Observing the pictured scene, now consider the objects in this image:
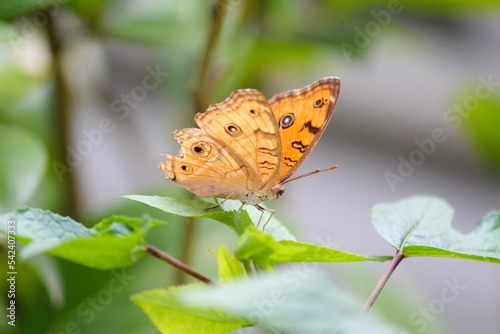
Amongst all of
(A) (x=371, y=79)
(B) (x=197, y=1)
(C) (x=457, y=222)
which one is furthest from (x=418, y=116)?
(B) (x=197, y=1)

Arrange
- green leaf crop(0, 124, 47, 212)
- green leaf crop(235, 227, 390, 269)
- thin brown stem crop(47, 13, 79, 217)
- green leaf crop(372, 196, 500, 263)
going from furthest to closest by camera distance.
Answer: thin brown stem crop(47, 13, 79, 217)
green leaf crop(0, 124, 47, 212)
green leaf crop(372, 196, 500, 263)
green leaf crop(235, 227, 390, 269)

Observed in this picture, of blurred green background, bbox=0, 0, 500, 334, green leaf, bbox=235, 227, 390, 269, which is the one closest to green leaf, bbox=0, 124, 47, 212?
blurred green background, bbox=0, 0, 500, 334

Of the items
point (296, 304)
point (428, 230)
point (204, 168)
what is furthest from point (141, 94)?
point (296, 304)

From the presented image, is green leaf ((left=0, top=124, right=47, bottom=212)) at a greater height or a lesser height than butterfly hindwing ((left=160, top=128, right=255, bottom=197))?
lesser

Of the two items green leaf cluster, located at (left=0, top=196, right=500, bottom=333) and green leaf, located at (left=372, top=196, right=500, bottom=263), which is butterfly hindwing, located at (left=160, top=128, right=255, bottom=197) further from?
green leaf, located at (left=372, top=196, right=500, bottom=263)

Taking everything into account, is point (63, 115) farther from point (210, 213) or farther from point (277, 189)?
point (210, 213)

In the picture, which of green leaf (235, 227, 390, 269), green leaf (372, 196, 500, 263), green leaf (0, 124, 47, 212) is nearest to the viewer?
green leaf (235, 227, 390, 269)

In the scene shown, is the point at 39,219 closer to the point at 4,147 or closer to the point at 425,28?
the point at 4,147

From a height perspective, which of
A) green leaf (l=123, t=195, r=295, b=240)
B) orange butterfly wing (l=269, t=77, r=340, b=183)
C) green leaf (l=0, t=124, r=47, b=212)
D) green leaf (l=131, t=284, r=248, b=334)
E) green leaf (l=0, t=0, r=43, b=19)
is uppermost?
orange butterfly wing (l=269, t=77, r=340, b=183)

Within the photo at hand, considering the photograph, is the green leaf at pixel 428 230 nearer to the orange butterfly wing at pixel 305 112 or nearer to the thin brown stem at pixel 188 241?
the orange butterfly wing at pixel 305 112

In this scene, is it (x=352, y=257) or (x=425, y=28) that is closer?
(x=352, y=257)
